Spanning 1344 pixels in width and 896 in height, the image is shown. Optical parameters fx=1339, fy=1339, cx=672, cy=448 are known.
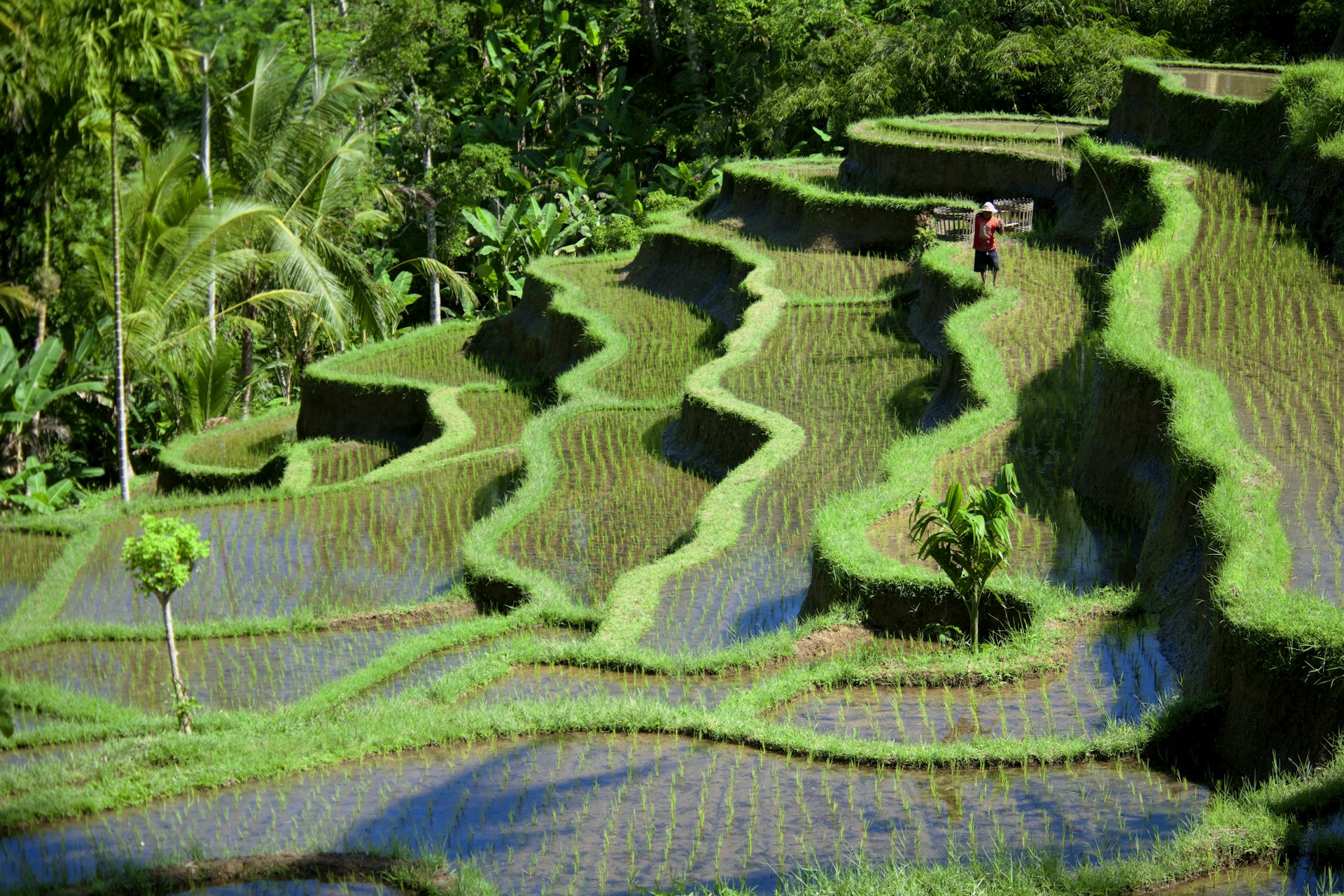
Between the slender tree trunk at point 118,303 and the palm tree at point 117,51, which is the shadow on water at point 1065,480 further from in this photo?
the slender tree trunk at point 118,303

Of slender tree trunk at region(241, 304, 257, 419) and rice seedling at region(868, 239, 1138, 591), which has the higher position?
rice seedling at region(868, 239, 1138, 591)

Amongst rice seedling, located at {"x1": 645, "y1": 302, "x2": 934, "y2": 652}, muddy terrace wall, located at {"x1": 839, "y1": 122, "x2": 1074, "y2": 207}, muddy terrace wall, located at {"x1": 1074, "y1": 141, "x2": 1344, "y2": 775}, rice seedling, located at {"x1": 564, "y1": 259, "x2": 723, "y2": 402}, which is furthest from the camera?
muddy terrace wall, located at {"x1": 839, "y1": 122, "x2": 1074, "y2": 207}

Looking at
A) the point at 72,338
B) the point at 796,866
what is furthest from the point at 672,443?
the point at 72,338

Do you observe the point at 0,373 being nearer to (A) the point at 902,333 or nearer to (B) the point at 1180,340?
(A) the point at 902,333

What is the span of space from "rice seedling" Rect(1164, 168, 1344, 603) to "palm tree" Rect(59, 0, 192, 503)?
9.08 m

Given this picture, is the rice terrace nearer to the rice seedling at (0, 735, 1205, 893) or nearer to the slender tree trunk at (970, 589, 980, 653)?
the rice seedling at (0, 735, 1205, 893)

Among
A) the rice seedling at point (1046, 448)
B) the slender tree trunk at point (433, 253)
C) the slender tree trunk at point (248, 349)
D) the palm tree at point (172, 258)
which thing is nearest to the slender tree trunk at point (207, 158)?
the palm tree at point (172, 258)

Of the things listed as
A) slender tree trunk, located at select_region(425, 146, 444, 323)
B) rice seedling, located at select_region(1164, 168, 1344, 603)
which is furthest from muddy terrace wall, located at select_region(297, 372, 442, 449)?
rice seedling, located at select_region(1164, 168, 1344, 603)

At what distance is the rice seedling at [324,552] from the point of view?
10.2 m

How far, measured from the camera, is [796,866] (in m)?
4.91

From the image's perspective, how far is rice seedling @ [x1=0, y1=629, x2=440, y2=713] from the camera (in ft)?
27.1

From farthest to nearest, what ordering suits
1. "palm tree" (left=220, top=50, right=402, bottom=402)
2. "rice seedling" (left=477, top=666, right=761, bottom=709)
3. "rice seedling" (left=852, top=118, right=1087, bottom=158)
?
"palm tree" (left=220, top=50, right=402, bottom=402)
"rice seedling" (left=852, top=118, right=1087, bottom=158)
"rice seedling" (left=477, top=666, right=761, bottom=709)

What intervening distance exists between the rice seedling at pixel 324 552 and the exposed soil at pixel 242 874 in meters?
4.73

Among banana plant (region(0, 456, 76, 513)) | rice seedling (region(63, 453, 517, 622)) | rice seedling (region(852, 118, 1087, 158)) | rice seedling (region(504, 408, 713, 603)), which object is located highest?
rice seedling (region(852, 118, 1087, 158))
